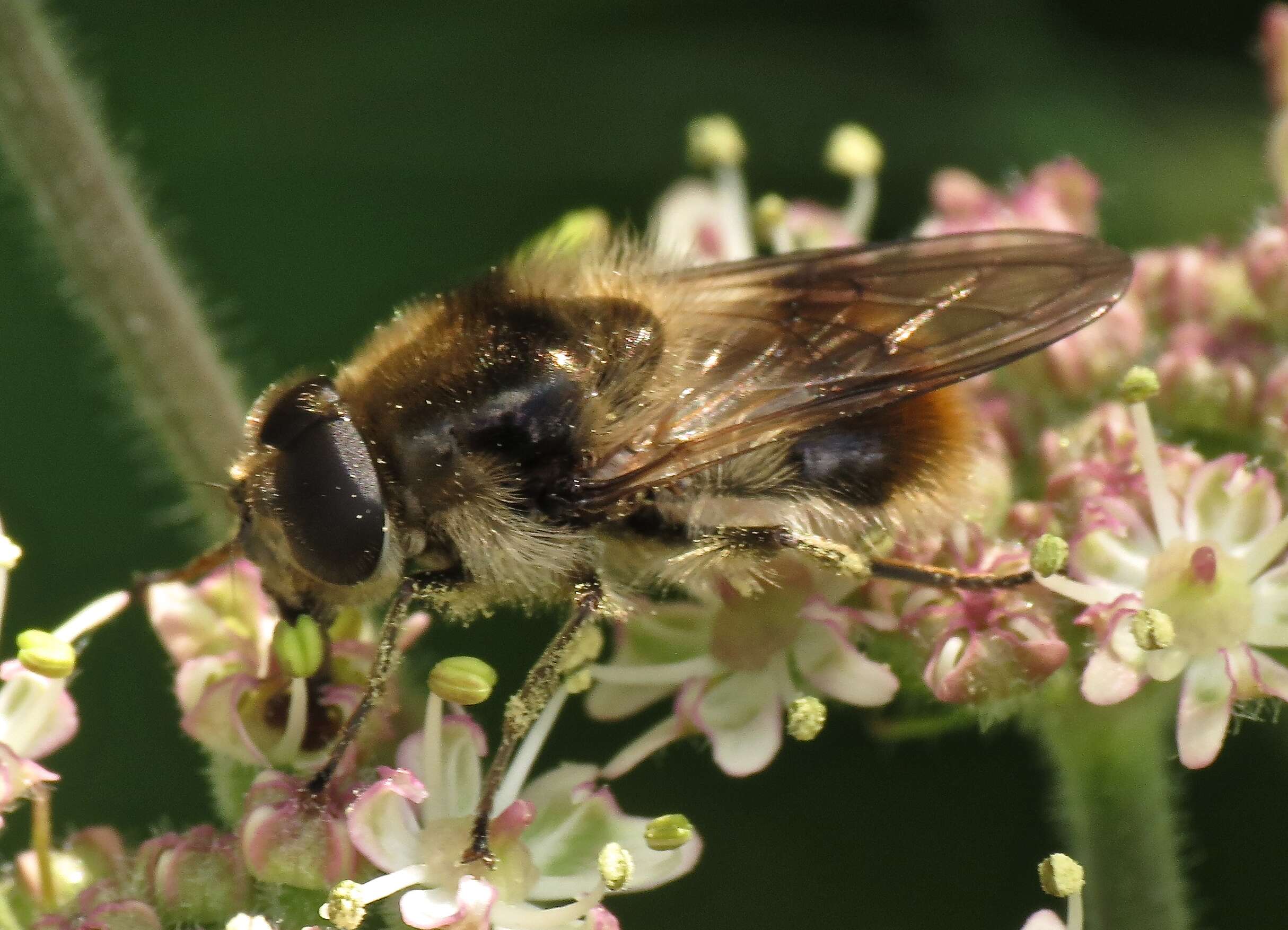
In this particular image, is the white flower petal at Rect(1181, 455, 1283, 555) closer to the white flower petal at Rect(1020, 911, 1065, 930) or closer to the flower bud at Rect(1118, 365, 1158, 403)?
the flower bud at Rect(1118, 365, 1158, 403)

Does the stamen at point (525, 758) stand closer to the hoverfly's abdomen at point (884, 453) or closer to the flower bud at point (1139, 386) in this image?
the hoverfly's abdomen at point (884, 453)

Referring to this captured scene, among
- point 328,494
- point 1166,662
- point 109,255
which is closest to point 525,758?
point 328,494

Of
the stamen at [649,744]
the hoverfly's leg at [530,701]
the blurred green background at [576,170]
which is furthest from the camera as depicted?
the blurred green background at [576,170]

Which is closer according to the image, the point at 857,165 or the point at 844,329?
the point at 844,329

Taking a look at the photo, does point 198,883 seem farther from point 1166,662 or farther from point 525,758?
point 1166,662

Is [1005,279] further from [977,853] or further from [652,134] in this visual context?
[652,134]

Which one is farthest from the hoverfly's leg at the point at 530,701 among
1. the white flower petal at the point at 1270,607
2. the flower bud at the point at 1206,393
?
the flower bud at the point at 1206,393

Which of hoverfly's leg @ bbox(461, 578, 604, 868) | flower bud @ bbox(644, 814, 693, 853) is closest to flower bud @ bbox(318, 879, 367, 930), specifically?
hoverfly's leg @ bbox(461, 578, 604, 868)
